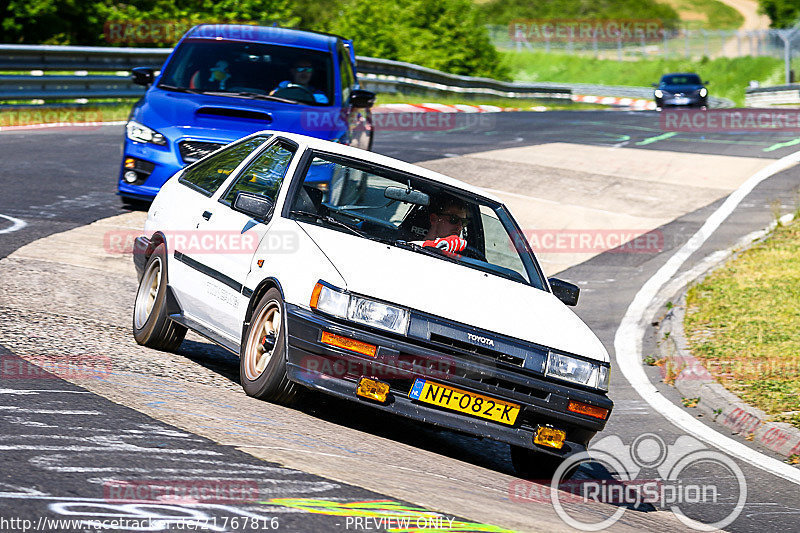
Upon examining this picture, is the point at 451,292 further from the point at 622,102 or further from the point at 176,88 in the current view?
the point at 622,102

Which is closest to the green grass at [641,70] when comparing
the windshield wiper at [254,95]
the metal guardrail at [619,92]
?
the metal guardrail at [619,92]

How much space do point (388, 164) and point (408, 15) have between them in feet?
177

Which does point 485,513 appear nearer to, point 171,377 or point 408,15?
point 171,377

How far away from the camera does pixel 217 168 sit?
7855mm

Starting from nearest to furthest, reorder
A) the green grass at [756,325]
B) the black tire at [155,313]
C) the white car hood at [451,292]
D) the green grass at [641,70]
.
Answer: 1. the white car hood at [451,292]
2. the black tire at [155,313]
3. the green grass at [756,325]
4. the green grass at [641,70]

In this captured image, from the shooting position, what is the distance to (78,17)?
4838 centimetres

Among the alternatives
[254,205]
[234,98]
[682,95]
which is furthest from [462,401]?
[682,95]

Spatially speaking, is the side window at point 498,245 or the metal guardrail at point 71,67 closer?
the side window at point 498,245

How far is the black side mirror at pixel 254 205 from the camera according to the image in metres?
6.77

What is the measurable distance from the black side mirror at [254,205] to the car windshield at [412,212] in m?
0.18

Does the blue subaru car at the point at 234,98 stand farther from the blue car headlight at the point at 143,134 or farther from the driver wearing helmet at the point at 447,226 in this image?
the driver wearing helmet at the point at 447,226

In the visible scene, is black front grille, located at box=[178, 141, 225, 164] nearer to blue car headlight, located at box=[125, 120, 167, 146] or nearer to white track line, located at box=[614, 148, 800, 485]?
blue car headlight, located at box=[125, 120, 167, 146]

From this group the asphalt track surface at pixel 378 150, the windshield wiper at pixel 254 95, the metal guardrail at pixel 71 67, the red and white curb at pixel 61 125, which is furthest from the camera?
the metal guardrail at pixel 71 67

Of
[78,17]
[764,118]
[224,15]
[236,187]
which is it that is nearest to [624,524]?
[236,187]
